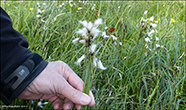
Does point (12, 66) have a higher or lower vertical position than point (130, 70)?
higher

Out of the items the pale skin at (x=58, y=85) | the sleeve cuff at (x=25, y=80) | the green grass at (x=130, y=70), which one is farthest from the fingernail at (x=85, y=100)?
the sleeve cuff at (x=25, y=80)

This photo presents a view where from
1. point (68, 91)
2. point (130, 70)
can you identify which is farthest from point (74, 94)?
point (130, 70)

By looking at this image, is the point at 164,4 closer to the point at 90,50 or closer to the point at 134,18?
the point at 134,18

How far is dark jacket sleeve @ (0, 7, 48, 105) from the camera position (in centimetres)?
99

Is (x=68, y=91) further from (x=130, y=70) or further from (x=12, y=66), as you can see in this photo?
(x=130, y=70)

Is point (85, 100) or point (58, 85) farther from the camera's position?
point (58, 85)

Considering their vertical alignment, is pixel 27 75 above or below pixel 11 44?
below

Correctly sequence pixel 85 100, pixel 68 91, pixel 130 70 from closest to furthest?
pixel 85 100, pixel 68 91, pixel 130 70

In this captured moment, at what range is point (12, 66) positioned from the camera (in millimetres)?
1017

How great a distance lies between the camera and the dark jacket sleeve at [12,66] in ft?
3.26

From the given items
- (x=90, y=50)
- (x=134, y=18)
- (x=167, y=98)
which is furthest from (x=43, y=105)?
(x=134, y=18)

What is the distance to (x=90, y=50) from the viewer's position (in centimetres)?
75

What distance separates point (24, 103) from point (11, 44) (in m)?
0.59

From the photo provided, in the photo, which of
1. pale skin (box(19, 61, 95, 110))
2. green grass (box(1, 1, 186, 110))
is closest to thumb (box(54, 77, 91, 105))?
pale skin (box(19, 61, 95, 110))
